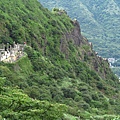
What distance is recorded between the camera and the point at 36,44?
3120 inches

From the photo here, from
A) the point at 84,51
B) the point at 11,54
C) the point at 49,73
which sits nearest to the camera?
the point at 11,54

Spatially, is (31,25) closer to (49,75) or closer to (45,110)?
(49,75)

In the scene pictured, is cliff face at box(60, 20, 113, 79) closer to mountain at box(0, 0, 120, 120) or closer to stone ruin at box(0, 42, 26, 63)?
mountain at box(0, 0, 120, 120)

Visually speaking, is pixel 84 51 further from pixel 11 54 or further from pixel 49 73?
pixel 11 54

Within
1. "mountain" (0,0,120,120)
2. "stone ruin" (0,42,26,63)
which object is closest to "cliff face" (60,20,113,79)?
"mountain" (0,0,120,120)

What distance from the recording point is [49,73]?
6309 cm

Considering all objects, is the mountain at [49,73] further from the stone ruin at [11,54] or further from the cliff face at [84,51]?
the stone ruin at [11,54]

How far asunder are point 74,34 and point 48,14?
7.65 meters

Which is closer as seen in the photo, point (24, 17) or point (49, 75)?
point (49, 75)

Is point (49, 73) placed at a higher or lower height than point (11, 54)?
lower

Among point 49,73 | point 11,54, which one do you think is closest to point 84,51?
point 49,73

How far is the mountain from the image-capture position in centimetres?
3575

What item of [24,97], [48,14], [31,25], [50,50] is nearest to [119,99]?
[50,50]

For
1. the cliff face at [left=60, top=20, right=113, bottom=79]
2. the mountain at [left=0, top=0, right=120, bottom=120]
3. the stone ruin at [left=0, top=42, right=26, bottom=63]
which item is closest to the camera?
the mountain at [left=0, top=0, right=120, bottom=120]
